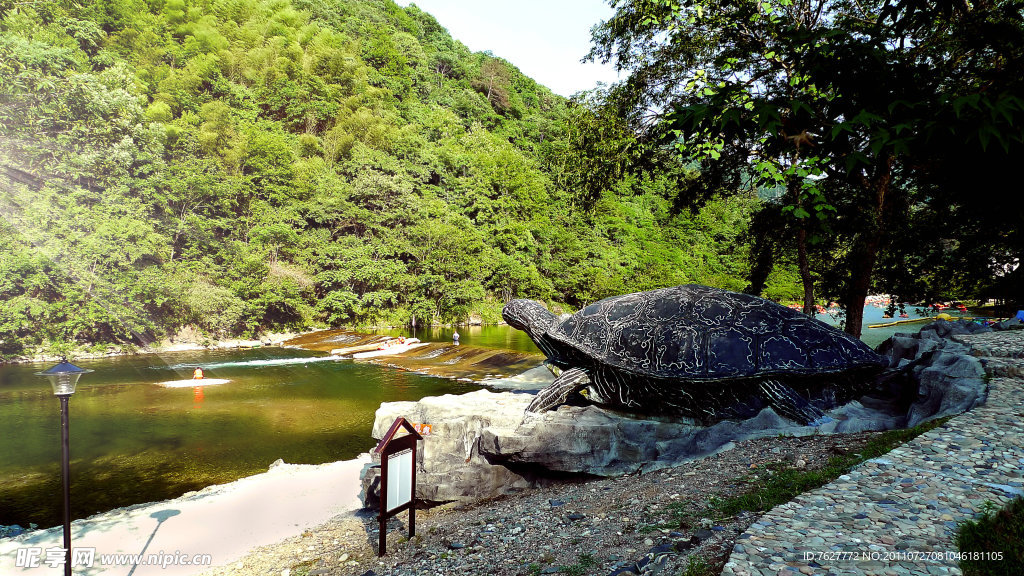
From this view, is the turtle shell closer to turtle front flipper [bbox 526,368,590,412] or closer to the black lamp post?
turtle front flipper [bbox 526,368,590,412]

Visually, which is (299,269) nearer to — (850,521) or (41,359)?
(41,359)

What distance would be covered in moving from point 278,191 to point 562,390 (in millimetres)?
30106

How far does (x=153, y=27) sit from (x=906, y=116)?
50.2 m

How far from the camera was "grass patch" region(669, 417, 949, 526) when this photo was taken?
354cm

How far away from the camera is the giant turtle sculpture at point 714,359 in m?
5.64

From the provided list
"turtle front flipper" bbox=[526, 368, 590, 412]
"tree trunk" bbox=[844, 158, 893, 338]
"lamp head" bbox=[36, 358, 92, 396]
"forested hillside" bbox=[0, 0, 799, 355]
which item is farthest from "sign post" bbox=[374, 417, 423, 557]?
"tree trunk" bbox=[844, 158, 893, 338]

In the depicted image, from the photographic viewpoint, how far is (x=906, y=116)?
245 cm

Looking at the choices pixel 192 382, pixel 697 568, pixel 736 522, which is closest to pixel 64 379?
pixel 697 568

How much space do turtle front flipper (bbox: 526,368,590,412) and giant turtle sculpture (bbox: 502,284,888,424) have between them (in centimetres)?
1

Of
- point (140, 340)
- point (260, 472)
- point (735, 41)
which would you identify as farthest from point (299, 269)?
point (735, 41)

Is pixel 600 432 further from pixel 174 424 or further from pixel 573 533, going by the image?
pixel 174 424

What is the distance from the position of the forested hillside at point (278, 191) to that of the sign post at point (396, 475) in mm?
6935

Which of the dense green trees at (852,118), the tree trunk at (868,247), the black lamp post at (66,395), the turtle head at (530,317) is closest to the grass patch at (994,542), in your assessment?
the dense green trees at (852,118)

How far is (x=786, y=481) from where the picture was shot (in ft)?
12.4
